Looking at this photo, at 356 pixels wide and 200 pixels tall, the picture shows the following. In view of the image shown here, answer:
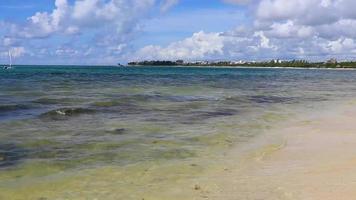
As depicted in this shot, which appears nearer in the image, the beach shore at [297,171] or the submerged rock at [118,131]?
the beach shore at [297,171]

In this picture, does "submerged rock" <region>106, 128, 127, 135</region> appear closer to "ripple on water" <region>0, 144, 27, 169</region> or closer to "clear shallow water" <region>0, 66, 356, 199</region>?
"clear shallow water" <region>0, 66, 356, 199</region>

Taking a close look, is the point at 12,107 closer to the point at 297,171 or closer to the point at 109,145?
the point at 109,145

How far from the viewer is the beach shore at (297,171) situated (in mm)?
7422

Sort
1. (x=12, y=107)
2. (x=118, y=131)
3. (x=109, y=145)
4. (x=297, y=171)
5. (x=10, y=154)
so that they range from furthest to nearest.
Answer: (x=12, y=107) < (x=118, y=131) < (x=109, y=145) < (x=10, y=154) < (x=297, y=171)

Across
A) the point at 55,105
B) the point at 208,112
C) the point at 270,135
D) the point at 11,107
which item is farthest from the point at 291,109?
the point at 11,107

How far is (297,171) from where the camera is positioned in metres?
9.08

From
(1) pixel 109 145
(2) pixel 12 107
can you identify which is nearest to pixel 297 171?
(1) pixel 109 145

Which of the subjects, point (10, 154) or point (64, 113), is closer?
point (10, 154)

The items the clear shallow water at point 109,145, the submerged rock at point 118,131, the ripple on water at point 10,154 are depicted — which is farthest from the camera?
the submerged rock at point 118,131

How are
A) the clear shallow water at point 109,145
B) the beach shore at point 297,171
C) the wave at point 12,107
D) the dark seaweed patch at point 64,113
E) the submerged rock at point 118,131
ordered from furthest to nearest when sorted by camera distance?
1. the wave at point 12,107
2. the dark seaweed patch at point 64,113
3. the submerged rock at point 118,131
4. the clear shallow water at point 109,145
5. the beach shore at point 297,171

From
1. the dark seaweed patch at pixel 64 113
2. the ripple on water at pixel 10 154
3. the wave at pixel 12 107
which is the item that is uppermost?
the ripple on water at pixel 10 154

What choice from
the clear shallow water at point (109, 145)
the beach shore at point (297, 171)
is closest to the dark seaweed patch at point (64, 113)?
the clear shallow water at point (109, 145)

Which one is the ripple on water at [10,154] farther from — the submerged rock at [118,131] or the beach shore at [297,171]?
the beach shore at [297,171]

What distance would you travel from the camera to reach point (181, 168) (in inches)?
375
